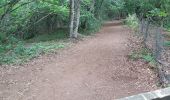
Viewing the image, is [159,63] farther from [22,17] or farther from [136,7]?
[136,7]

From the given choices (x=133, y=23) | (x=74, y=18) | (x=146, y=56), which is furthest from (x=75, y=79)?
(x=133, y=23)

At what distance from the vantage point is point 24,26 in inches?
835

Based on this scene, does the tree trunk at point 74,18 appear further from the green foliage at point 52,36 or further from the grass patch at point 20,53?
the grass patch at point 20,53

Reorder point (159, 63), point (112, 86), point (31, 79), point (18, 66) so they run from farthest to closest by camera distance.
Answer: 1. point (18, 66)
2. point (159, 63)
3. point (31, 79)
4. point (112, 86)

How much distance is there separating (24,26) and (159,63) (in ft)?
44.0

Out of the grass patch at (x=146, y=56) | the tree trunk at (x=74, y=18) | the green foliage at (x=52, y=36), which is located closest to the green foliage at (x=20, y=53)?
the tree trunk at (x=74, y=18)

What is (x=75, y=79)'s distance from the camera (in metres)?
9.47

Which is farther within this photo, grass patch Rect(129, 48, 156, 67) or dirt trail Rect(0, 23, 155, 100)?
grass patch Rect(129, 48, 156, 67)

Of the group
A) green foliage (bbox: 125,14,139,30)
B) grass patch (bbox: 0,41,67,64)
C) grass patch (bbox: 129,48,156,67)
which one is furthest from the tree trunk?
green foliage (bbox: 125,14,139,30)

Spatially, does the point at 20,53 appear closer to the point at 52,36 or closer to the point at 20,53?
the point at 20,53

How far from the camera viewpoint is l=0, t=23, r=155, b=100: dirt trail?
7.96 m

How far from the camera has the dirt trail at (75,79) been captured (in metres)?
7.96

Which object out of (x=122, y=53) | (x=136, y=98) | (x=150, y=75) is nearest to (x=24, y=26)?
(x=122, y=53)

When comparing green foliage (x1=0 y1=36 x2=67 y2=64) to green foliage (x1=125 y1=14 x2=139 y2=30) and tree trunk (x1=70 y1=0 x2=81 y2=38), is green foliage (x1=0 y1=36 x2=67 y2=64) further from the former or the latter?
green foliage (x1=125 y1=14 x2=139 y2=30)
